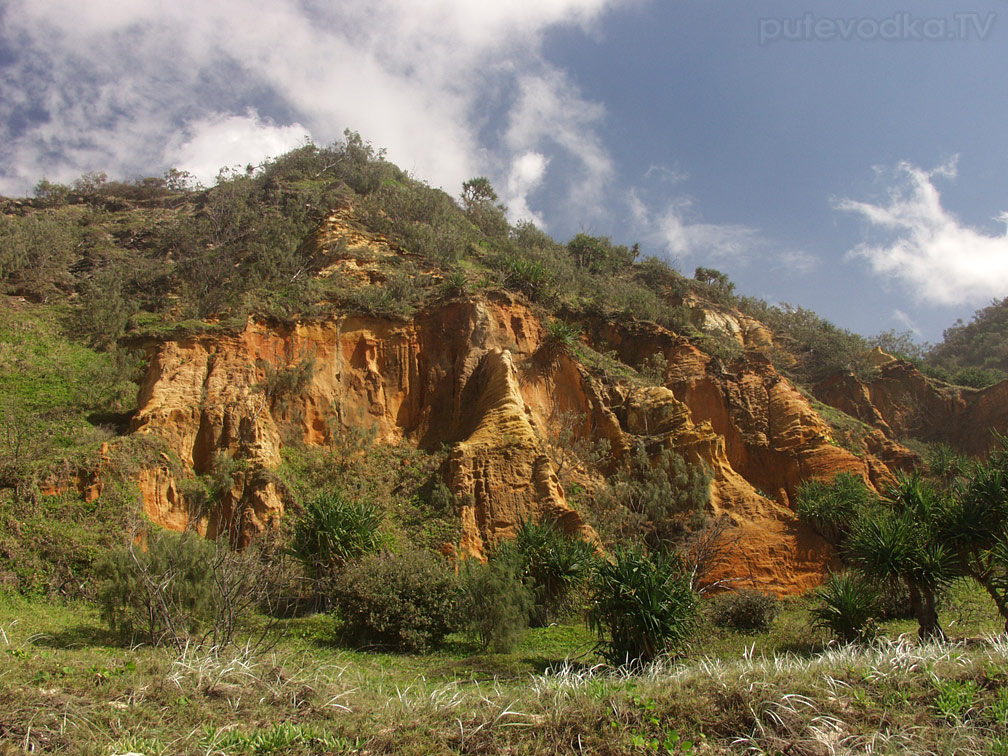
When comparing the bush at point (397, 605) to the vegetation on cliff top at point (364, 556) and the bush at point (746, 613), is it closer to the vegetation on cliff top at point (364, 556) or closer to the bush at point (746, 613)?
the vegetation on cliff top at point (364, 556)

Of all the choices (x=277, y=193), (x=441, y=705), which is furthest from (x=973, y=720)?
(x=277, y=193)

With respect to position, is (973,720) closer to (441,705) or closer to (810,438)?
(441,705)

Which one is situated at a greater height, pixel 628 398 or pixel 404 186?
pixel 404 186

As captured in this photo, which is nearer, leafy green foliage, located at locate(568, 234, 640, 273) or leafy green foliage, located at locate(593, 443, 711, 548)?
leafy green foliage, located at locate(593, 443, 711, 548)

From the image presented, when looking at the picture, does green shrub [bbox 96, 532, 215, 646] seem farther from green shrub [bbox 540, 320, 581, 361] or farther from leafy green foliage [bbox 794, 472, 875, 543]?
leafy green foliage [bbox 794, 472, 875, 543]

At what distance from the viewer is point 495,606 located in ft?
50.0

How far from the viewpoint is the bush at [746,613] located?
18141mm

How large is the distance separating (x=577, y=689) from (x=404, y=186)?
134 ft

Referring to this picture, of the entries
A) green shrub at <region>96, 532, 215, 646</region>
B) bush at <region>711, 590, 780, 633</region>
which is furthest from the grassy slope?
bush at <region>711, 590, 780, 633</region>

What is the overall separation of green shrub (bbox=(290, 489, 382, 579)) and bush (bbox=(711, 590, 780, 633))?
34.1 feet

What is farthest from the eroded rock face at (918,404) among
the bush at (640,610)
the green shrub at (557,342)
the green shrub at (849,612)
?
the bush at (640,610)

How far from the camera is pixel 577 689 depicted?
8.05m

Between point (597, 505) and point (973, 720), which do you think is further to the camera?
point (597, 505)

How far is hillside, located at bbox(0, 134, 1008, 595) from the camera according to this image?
20.5 meters
